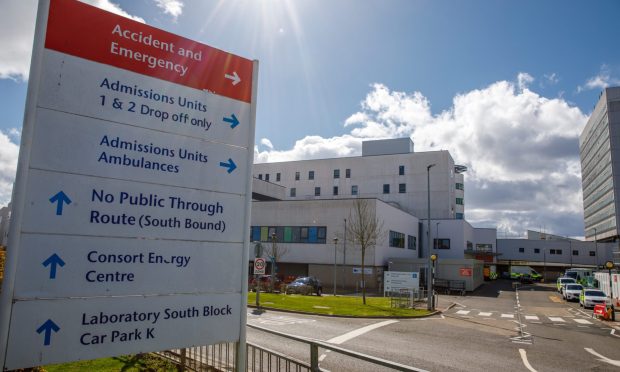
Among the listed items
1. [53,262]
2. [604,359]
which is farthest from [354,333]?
[53,262]

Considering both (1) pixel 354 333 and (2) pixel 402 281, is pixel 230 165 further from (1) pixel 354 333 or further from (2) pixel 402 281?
(2) pixel 402 281

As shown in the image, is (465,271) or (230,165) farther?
(465,271)

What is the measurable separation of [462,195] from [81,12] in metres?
89.6

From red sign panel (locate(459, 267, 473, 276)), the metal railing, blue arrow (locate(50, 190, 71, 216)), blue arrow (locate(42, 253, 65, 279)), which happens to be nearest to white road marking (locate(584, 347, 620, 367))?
the metal railing

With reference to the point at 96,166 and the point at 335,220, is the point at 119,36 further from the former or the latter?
the point at 335,220

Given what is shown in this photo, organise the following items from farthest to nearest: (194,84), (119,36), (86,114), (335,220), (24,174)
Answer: (335,220) → (194,84) → (119,36) → (86,114) → (24,174)

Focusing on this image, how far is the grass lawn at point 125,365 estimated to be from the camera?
788 centimetres

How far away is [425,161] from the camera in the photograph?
238 ft

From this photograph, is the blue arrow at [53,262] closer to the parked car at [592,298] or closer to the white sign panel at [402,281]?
the white sign panel at [402,281]

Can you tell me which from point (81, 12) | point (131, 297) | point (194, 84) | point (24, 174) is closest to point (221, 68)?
point (194, 84)

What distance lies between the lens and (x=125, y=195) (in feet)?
13.5

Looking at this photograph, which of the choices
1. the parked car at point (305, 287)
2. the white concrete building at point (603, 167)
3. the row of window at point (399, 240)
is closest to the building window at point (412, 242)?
the row of window at point (399, 240)

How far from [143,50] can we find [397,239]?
2118 inches

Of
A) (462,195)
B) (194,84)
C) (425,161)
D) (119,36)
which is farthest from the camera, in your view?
(462,195)
